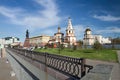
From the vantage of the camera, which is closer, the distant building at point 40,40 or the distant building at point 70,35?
the distant building at point 70,35

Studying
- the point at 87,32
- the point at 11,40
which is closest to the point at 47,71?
the point at 87,32

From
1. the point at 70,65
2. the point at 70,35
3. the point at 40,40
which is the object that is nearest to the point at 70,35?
the point at 70,35

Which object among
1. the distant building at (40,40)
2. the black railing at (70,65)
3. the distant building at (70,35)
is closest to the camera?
the black railing at (70,65)

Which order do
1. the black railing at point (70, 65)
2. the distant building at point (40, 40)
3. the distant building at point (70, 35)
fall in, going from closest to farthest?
the black railing at point (70, 65), the distant building at point (70, 35), the distant building at point (40, 40)

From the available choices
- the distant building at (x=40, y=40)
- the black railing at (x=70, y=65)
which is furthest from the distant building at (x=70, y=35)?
the black railing at (x=70, y=65)

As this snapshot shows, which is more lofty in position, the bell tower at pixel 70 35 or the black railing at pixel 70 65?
the bell tower at pixel 70 35

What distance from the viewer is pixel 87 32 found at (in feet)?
229

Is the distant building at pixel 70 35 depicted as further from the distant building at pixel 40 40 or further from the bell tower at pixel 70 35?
the distant building at pixel 40 40

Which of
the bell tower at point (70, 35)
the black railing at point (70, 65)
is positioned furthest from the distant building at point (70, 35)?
the black railing at point (70, 65)

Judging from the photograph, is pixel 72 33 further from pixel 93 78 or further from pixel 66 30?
pixel 93 78

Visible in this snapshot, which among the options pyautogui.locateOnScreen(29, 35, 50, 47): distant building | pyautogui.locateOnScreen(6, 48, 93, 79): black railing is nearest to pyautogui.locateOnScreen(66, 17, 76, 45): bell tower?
pyautogui.locateOnScreen(29, 35, 50, 47): distant building

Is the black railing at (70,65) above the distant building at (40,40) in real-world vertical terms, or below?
below

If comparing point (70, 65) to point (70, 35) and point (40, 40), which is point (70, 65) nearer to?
point (70, 35)

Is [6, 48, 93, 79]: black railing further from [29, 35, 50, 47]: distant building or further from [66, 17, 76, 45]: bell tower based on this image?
[29, 35, 50, 47]: distant building
